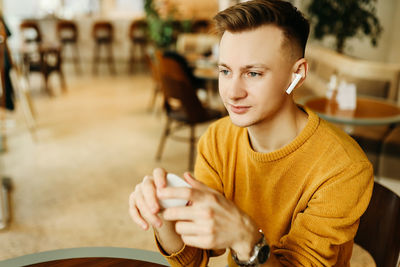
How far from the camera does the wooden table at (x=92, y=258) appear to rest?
799 mm

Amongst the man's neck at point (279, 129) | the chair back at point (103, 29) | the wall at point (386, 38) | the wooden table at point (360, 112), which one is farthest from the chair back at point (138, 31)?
the man's neck at point (279, 129)

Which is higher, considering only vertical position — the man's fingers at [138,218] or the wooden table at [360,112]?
the man's fingers at [138,218]

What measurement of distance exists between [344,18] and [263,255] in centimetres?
397

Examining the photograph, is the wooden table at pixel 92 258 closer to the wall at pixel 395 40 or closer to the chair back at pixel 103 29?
the wall at pixel 395 40

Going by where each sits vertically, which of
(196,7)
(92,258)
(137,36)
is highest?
(196,7)

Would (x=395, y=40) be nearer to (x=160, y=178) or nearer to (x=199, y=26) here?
(x=199, y=26)

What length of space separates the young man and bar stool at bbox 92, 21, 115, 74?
776cm

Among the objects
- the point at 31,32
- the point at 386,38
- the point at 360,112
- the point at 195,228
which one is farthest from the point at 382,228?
the point at 31,32

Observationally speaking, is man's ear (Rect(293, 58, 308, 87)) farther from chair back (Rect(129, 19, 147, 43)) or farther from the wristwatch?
→ chair back (Rect(129, 19, 147, 43))

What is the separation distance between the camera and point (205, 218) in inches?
24.6

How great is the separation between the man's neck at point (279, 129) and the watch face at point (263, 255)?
323mm

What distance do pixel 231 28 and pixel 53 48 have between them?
5434 millimetres

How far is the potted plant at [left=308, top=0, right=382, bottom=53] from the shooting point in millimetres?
4020

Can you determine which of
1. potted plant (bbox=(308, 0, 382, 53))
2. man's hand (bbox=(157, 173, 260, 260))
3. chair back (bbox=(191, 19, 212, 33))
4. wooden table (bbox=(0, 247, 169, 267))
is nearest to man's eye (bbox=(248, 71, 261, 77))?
man's hand (bbox=(157, 173, 260, 260))
